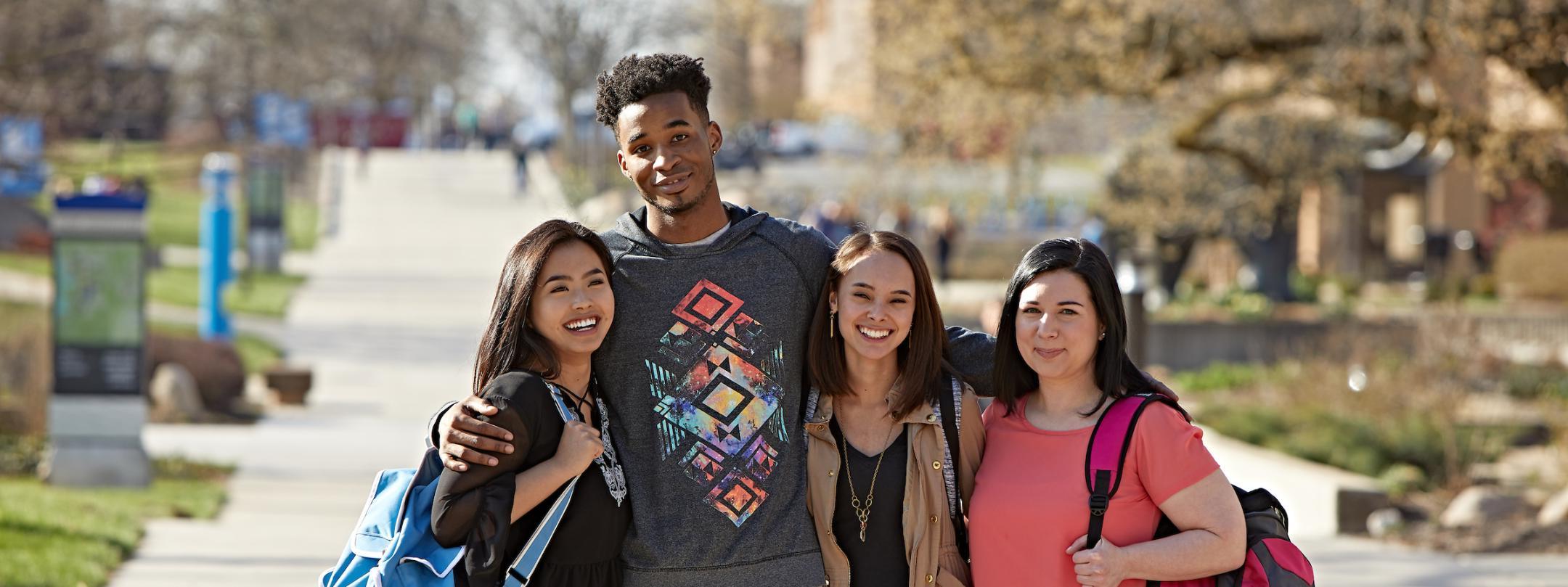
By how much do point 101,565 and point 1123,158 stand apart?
59.4ft

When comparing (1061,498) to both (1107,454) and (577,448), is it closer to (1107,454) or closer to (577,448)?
(1107,454)

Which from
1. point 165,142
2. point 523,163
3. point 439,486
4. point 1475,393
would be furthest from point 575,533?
point 523,163

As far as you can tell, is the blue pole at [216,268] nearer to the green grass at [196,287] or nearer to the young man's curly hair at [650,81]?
the green grass at [196,287]

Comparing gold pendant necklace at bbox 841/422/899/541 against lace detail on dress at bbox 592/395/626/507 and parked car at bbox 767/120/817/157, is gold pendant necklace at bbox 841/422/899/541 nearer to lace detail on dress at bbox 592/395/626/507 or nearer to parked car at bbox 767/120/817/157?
lace detail on dress at bbox 592/395/626/507

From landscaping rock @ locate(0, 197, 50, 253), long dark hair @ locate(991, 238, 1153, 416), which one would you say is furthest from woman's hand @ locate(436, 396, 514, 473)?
landscaping rock @ locate(0, 197, 50, 253)

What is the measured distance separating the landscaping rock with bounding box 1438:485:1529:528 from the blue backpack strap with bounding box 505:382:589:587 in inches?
294

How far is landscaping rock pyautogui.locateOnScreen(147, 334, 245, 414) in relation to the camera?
47.3 feet

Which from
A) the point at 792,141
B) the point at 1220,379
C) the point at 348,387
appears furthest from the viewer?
the point at 792,141

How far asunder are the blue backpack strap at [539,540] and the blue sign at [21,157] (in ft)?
31.1

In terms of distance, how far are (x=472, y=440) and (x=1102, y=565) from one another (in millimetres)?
1226

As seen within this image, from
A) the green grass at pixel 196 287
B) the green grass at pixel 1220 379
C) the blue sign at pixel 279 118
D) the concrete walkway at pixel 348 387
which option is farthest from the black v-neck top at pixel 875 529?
the blue sign at pixel 279 118

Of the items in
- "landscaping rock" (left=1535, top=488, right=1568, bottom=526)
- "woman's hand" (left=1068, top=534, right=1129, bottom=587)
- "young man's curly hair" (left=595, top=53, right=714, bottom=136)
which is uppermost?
"young man's curly hair" (left=595, top=53, right=714, bottom=136)

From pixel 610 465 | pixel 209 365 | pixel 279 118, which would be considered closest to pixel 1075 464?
pixel 610 465

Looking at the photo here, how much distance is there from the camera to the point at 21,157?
1870cm
